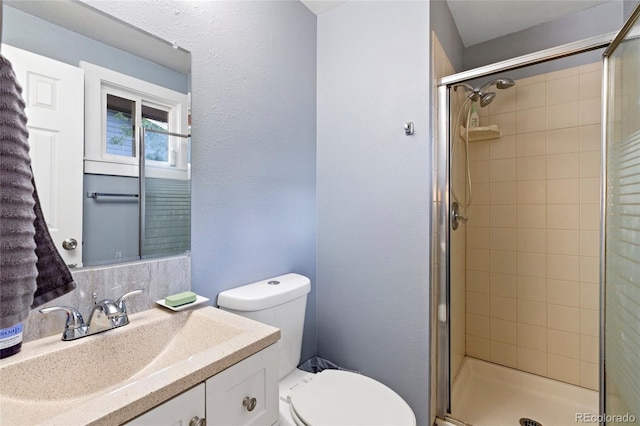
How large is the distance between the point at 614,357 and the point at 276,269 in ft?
4.38

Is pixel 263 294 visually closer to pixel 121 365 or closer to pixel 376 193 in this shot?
pixel 121 365

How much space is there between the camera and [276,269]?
1.48 m

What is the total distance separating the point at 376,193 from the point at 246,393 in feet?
3.43

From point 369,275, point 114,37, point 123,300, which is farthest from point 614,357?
point 114,37

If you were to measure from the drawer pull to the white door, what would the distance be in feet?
1.96

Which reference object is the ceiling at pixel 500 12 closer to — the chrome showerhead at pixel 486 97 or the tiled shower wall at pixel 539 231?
the tiled shower wall at pixel 539 231

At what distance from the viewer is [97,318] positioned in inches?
33.1

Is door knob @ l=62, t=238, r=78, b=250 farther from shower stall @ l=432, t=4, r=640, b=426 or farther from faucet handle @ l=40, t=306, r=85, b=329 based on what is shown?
shower stall @ l=432, t=4, r=640, b=426

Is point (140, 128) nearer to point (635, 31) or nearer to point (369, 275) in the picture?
point (369, 275)

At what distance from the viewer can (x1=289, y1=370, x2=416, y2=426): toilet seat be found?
1055 millimetres

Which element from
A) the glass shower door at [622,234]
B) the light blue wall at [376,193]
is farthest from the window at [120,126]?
the glass shower door at [622,234]

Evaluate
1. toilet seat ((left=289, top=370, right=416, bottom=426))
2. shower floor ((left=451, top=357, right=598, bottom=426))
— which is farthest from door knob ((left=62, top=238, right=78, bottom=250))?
shower floor ((left=451, top=357, right=598, bottom=426))

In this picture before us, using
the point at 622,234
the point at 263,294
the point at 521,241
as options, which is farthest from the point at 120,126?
the point at 521,241

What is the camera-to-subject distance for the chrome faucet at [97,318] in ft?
2.62
